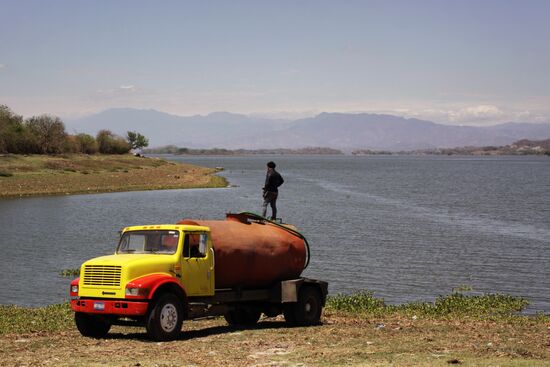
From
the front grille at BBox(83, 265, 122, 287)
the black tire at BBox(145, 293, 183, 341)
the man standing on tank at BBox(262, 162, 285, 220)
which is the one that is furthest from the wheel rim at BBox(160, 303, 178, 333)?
the man standing on tank at BBox(262, 162, 285, 220)

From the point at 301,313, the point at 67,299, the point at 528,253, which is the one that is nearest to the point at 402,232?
the point at 528,253

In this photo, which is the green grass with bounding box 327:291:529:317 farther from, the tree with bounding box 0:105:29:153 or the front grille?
the tree with bounding box 0:105:29:153

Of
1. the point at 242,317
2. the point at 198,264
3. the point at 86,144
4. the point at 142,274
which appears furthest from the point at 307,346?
the point at 86,144

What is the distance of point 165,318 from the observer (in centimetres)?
1755

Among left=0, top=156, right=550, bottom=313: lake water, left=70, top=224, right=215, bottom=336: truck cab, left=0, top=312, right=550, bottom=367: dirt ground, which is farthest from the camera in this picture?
left=0, top=156, right=550, bottom=313: lake water

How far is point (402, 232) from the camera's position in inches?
2116

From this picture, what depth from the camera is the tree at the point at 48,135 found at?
128 meters

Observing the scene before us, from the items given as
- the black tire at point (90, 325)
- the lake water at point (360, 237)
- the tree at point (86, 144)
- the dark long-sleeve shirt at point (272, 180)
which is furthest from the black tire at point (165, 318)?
the tree at point (86, 144)

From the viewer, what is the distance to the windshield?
18.5 metres

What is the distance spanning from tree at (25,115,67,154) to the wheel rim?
114158 millimetres

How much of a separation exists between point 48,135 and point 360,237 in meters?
91.1

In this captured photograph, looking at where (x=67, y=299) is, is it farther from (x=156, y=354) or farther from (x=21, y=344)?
(x=156, y=354)

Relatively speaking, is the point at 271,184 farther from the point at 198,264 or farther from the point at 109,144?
the point at 109,144

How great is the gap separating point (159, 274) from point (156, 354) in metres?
2.48
